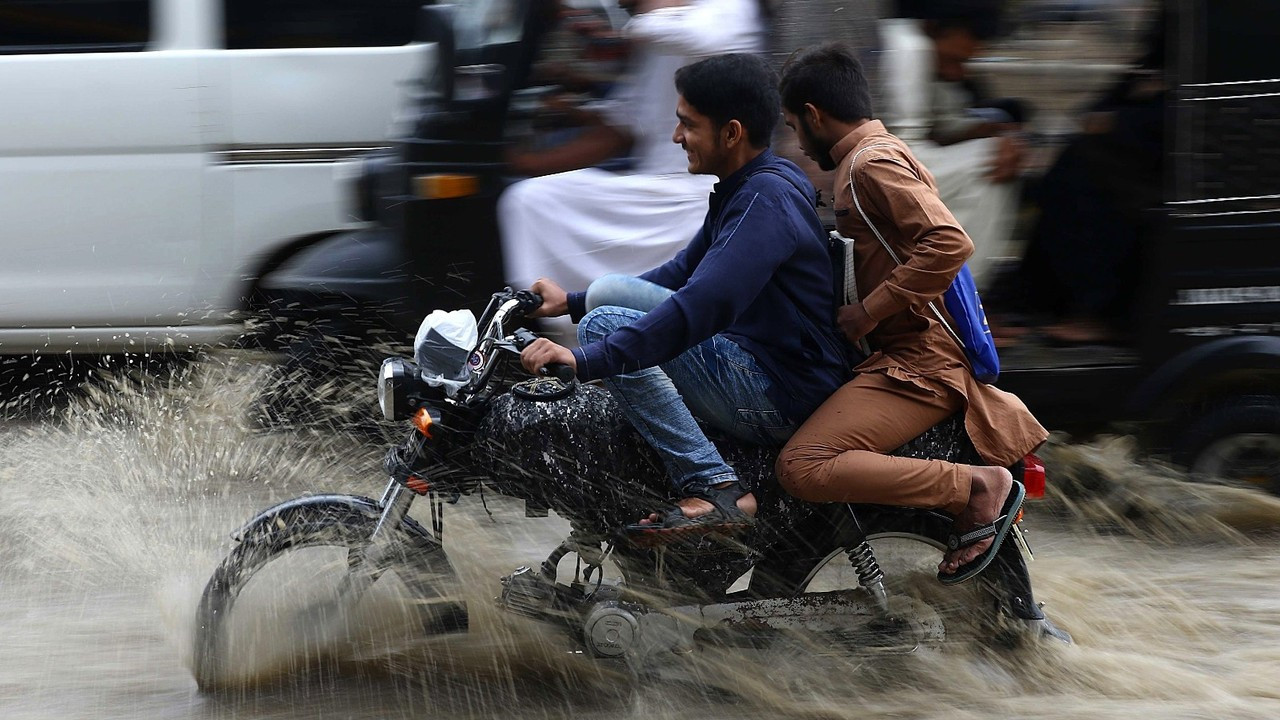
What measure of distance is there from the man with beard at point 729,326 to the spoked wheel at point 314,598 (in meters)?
0.55

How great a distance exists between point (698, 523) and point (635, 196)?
A: 4.98 feet

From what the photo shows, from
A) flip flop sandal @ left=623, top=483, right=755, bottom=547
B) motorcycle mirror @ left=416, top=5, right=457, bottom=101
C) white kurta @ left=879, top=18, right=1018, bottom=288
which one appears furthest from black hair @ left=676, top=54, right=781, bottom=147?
motorcycle mirror @ left=416, top=5, right=457, bottom=101

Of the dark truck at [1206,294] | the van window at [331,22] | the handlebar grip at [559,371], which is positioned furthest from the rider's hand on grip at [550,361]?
the van window at [331,22]

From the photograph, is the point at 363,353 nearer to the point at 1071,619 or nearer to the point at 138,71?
the point at 138,71

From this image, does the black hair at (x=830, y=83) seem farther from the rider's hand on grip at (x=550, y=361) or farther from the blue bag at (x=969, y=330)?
the rider's hand on grip at (x=550, y=361)

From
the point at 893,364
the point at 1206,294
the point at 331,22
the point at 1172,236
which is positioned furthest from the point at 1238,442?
the point at 331,22

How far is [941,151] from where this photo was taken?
4.21 metres

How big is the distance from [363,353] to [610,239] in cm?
112

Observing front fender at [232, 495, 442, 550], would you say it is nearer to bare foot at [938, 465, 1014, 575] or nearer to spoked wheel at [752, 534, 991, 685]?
spoked wheel at [752, 534, 991, 685]

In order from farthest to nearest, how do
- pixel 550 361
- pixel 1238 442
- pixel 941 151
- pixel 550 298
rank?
1. pixel 1238 442
2. pixel 941 151
3. pixel 550 298
4. pixel 550 361

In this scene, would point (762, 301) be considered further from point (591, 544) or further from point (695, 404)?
point (591, 544)

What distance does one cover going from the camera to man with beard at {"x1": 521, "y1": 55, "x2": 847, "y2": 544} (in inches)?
110

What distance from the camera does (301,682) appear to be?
3195mm

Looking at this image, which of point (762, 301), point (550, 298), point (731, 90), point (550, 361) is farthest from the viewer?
point (550, 298)
